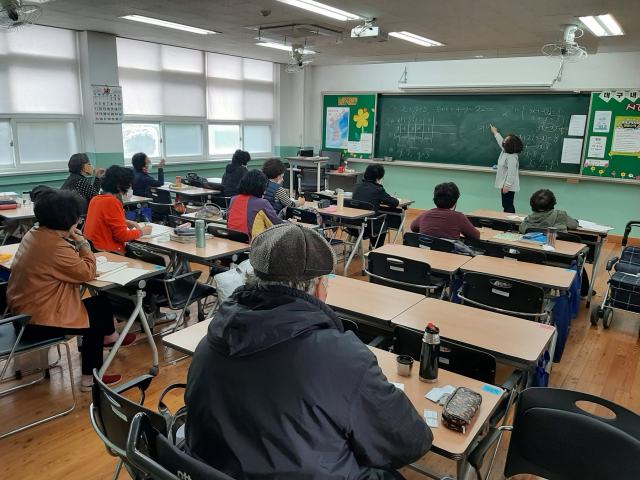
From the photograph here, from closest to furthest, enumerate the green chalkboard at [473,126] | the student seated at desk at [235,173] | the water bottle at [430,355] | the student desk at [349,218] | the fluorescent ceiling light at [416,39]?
1. the water bottle at [430,355]
2. the student desk at [349,218]
3. the fluorescent ceiling light at [416,39]
4. the student seated at desk at [235,173]
5. the green chalkboard at [473,126]

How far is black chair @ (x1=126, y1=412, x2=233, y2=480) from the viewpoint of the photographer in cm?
118

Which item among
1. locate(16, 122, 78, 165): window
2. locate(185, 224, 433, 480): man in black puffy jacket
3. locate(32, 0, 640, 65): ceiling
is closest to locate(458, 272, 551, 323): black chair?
locate(185, 224, 433, 480): man in black puffy jacket

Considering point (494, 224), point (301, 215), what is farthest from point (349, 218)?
point (494, 224)

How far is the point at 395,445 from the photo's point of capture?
4.19 feet

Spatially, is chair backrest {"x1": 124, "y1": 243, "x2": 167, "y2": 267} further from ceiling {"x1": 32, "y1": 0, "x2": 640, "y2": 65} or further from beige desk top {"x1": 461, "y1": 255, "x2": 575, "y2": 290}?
ceiling {"x1": 32, "y1": 0, "x2": 640, "y2": 65}

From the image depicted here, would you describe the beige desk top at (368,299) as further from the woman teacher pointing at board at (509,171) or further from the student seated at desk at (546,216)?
the woman teacher pointing at board at (509,171)

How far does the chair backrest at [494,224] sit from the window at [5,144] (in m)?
6.36

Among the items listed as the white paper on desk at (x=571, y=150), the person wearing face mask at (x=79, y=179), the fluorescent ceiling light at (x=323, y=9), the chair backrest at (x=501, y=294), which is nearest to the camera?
the chair backrest at (x=501, y=294)

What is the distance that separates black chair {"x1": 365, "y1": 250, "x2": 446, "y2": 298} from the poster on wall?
5714 mm

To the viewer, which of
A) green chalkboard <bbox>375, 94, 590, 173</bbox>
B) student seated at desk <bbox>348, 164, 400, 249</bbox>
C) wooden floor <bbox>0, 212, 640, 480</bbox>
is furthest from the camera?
green chalkboard <bbox>375, 94, 590, 173</bbox>

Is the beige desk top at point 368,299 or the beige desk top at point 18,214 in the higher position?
the beige desk top at point 368,299

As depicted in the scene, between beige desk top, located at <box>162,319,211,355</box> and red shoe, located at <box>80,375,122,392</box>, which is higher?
beige desk top, located at <box>162,319,211,355</box>

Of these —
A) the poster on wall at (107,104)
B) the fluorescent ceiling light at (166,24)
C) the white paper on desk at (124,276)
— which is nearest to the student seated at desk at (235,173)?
the fluorescent ceiling light at (166,24)

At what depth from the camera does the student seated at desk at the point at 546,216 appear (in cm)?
459
